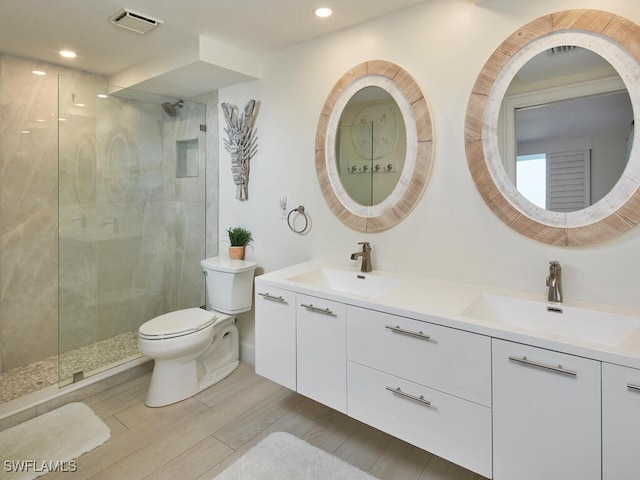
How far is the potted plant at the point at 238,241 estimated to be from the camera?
9.68 ft

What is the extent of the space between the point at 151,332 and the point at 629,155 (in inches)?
108

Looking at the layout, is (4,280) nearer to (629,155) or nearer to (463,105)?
(463,105)

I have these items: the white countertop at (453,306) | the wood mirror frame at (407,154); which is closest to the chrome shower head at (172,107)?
the wood mirror frame at (407,154)

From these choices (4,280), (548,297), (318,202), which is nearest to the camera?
(548,297)

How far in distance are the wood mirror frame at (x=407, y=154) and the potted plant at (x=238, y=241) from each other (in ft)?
2.76

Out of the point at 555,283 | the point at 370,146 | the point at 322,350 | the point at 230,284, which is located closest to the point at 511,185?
the point at 555,283

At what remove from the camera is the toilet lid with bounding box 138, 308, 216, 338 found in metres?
2.39

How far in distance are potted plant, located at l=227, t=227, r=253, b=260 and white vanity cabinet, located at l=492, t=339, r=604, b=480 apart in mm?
2055

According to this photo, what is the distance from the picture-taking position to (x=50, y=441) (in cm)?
205

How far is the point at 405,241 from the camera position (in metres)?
2.21

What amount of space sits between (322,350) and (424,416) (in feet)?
1.99

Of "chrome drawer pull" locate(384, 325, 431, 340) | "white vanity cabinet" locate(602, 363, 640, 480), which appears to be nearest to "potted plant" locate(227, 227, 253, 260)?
"chrome drawer pull" locate(384, 325, 431, 340)

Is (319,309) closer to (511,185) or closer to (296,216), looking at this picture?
(296,216)

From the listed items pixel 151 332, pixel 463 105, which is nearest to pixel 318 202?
pixel 463 105
